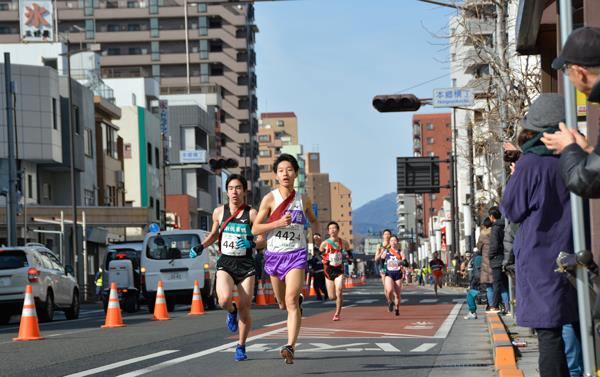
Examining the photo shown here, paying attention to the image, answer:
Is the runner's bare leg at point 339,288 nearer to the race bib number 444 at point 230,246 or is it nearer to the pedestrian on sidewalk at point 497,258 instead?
the pedestrian on sidewalk at point 497,258

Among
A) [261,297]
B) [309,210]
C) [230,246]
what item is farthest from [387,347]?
[261,297]

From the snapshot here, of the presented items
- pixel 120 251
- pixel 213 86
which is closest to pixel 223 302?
pixel 120 251

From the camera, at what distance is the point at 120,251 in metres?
34.0

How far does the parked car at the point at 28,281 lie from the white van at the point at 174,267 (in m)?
3.56

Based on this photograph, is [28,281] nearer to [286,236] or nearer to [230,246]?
[230,246]

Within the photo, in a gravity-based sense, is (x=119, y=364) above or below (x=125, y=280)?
below

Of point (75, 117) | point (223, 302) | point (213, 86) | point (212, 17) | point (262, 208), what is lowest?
point (223, 302)

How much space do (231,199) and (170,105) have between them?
7863 centimetres

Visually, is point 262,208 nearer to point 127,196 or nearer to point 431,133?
point 127,196

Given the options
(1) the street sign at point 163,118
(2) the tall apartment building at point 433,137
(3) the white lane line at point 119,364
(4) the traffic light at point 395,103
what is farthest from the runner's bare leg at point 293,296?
Result: (2) the tall apartment building at point 433,137

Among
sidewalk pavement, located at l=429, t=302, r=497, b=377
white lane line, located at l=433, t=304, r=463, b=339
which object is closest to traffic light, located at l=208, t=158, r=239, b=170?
white lane line, located at l=433, t=304, r=463, b=339

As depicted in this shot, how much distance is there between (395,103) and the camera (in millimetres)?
29266

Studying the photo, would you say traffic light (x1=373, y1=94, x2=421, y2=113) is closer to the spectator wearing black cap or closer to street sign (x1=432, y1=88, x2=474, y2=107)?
street sign (x1=432, y1=88, x2=474, y2=107)

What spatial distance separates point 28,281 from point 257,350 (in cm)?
1238
